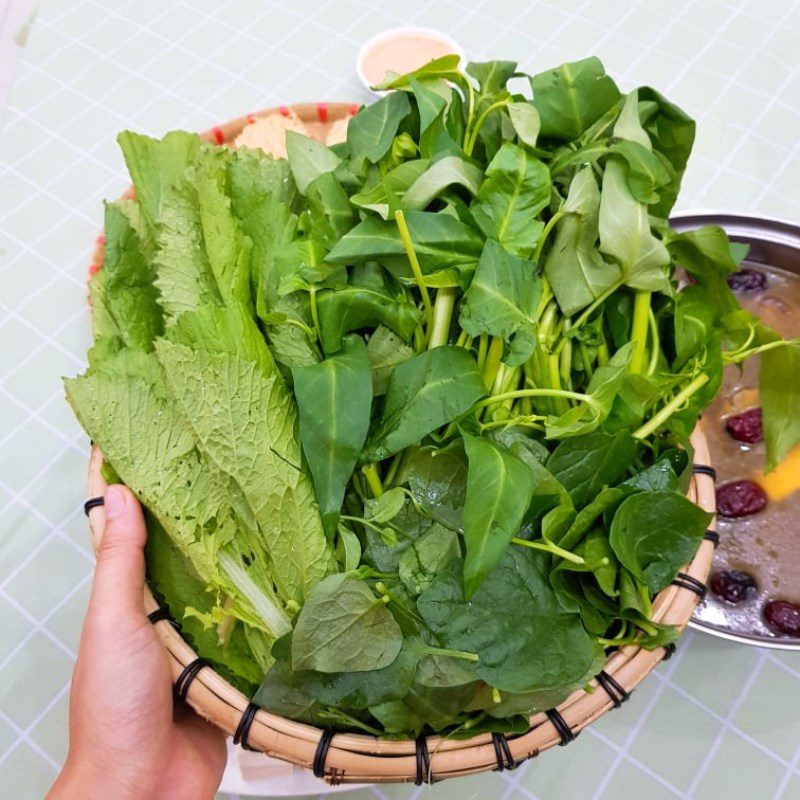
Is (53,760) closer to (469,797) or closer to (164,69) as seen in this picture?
(469,797)

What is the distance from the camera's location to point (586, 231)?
0.73 m

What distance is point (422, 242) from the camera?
70cm

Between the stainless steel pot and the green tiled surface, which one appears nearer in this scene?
the green tiled surface

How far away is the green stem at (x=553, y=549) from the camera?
635 mm

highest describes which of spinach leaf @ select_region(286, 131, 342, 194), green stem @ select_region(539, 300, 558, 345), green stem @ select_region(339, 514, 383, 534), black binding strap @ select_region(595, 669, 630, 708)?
spinach leaf @ select_region(286, 131, 342, 194)

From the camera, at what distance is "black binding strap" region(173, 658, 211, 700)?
677mm

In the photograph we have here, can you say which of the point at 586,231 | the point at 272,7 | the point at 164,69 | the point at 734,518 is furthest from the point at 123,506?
the point at 272,7

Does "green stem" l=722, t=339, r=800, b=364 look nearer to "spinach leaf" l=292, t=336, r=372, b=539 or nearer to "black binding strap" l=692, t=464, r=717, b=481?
"black binding strap" l=692, t=464, r=717, b=481

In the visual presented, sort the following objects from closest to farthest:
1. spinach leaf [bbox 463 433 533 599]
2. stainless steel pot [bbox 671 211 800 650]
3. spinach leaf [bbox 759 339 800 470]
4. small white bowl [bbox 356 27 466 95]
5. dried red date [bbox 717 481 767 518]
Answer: spinach leaf [bbox 463 433 533 599]
spinach leaf [bbox 759 339 800 470]
dried red date [bbox 717 481 767 518]
stainless steel pot [bbox 671 211 800 650]
small white bowl [bbox 356 27 466 95]

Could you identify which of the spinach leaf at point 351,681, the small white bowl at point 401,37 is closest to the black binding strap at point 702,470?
the spinach leaf at point 351,681

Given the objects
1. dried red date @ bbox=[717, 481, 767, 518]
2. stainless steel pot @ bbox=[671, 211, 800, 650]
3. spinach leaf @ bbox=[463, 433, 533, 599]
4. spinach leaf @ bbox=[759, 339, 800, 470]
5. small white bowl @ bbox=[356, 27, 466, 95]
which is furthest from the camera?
small white bowl @ bbox=[356, 27, 466, 95]

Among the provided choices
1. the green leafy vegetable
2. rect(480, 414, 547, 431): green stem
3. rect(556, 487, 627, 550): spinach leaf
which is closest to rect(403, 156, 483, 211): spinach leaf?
the green leafy vegetable

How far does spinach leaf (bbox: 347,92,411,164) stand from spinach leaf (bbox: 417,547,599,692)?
0.46 metres

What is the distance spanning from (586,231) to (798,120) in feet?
2.91
